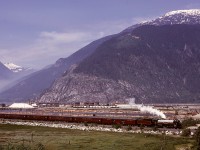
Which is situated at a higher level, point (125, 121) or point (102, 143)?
point (125, 121)

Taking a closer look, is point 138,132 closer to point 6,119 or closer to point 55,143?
point 55,143

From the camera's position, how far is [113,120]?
11244 centimetres

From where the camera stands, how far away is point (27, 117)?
14588cm

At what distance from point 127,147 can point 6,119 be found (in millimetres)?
92551

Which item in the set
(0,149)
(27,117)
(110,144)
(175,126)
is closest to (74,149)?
(110,144)

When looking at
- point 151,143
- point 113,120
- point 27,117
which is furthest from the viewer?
point 27,117

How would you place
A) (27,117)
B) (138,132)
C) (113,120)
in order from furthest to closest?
(27,117), (113,120), (138,132)

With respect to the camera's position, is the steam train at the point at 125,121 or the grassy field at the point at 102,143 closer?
the grassy field at the point at 102,143

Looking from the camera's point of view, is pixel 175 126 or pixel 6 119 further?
pixel 6 119

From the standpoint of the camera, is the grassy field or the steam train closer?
the grassy field

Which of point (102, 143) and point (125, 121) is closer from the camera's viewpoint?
point (102, 143)

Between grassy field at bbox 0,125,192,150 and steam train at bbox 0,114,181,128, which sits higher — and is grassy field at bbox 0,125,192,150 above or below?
below

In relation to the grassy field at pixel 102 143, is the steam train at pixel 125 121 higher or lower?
higher

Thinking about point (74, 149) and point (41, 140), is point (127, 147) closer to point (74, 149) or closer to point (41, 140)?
point (74, 149)
